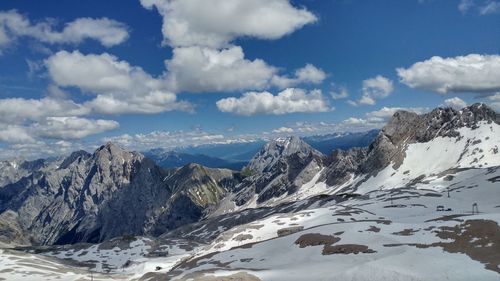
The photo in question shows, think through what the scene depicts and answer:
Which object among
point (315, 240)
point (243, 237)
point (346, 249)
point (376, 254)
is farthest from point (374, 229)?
point (243, 237)

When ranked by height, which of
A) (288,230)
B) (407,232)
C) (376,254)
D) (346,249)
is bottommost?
(288,230)

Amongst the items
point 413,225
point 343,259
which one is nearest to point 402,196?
point 413,225

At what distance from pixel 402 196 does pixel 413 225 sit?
10806cm

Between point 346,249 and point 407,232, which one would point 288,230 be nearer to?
point 407,232

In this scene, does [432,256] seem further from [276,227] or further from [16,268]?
[16,268]

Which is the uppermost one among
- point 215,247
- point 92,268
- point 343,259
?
point 343,259

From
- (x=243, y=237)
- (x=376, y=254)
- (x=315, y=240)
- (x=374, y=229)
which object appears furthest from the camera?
(x=243, y=237)

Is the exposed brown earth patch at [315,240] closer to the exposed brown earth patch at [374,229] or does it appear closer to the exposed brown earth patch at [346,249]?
the exposed brown earth patch at [346,249]

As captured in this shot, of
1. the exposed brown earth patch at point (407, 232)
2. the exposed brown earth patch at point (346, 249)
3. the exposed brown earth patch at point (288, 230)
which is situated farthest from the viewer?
the exposed brown earth patch at point (288, 230)

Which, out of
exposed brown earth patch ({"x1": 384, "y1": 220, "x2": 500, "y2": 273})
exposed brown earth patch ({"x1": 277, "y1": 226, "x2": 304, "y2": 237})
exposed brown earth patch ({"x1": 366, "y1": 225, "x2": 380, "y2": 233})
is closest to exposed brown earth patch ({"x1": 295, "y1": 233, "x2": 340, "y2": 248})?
exposed brown earth patch ({"x1": 366, "y1": 225, "x2": 380, "y2": 233})

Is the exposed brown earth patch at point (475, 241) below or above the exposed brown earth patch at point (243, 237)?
above

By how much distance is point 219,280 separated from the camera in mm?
64500

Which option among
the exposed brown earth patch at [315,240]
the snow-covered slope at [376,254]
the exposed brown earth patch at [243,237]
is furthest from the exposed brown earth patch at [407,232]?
the exposed brown earth patch at [243,237]

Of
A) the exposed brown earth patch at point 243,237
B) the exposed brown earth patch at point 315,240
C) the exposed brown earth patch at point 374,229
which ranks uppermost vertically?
the exposed brown earth patch at point 374,229
